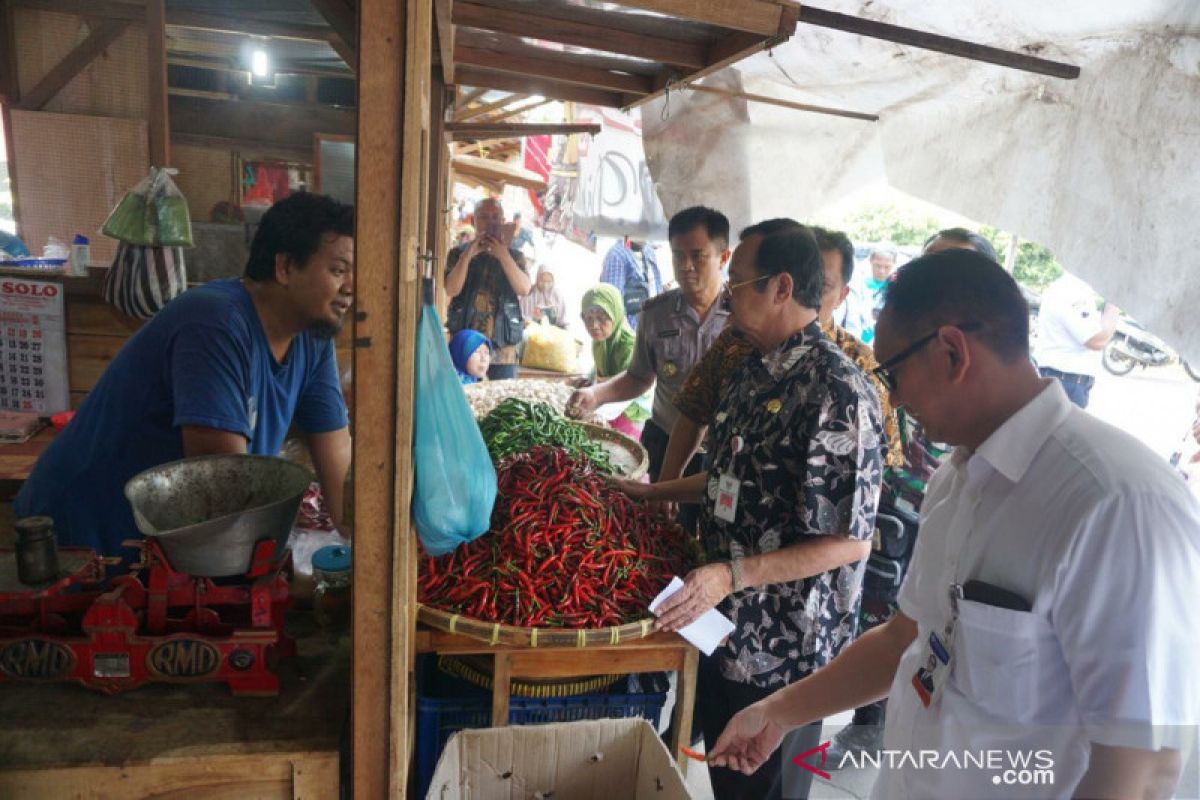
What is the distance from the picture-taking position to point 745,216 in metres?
4.43

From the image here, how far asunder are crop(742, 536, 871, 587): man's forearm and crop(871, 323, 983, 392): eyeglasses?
766mm

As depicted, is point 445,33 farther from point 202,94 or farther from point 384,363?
point 202,94

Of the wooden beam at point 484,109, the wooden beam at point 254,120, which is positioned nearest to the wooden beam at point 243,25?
the wooden beam at point 254,120

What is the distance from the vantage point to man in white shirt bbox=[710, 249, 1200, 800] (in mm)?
1126

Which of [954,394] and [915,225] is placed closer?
[954,394]

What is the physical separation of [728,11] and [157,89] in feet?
12.5

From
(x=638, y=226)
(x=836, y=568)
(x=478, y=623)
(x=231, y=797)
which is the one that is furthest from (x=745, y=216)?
(x=231, y=797)

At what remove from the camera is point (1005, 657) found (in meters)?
1.27

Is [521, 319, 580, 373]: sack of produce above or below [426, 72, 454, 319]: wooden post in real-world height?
below

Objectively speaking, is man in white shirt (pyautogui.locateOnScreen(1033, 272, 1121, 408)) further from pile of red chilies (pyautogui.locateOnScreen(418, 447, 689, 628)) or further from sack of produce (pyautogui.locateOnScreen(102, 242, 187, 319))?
sack of produce (pyautogui.locateOnScreen(102, 242, 187, 319))

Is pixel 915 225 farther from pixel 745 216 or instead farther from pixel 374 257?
pixel 374 257

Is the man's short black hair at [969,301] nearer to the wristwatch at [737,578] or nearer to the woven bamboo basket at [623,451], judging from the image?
the wristwatch at [737,578]

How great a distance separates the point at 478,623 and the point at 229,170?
6.57 metres

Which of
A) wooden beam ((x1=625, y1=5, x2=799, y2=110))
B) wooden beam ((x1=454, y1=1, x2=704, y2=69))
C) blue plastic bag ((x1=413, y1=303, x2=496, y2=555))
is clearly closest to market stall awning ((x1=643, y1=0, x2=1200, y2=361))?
wooden beam ((x1=625, y1=5, x2=799, y2=110))
